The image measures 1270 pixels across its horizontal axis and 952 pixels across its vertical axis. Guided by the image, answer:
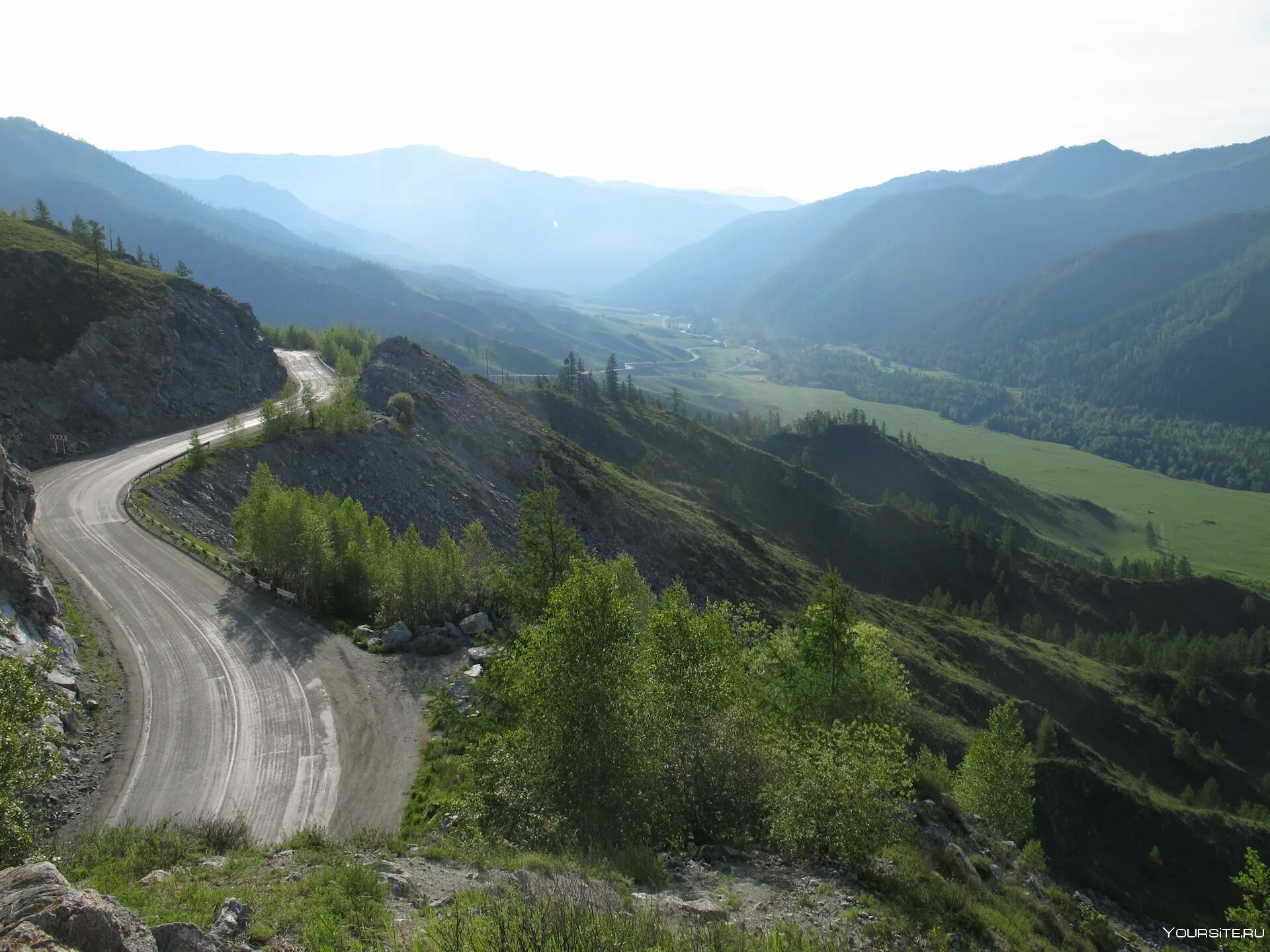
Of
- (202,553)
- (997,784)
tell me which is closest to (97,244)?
(202,553)

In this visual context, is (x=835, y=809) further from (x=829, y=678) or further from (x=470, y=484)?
(x=470, y=484)

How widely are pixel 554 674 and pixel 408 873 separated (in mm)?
6446

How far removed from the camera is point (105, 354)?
82.6m

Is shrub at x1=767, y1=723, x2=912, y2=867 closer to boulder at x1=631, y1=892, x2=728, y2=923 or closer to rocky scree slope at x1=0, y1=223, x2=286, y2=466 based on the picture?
boulder at x1=631, y1=892, x2=728, y2=923

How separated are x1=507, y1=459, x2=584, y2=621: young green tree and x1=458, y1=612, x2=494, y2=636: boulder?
8.09 meters

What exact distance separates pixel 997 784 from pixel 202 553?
60.8m

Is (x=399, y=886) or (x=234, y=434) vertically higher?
(x=234, y=434)

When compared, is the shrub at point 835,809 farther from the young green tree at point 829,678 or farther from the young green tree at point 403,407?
the young green tree at point 403,407

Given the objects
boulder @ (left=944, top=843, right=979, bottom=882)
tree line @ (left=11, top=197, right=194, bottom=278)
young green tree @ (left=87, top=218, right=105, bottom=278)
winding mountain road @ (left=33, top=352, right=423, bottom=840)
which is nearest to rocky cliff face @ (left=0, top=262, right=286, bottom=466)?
young green tree @ (left=87, top=218, right=105, bottom=278)

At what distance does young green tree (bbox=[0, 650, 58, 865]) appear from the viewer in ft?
52.9

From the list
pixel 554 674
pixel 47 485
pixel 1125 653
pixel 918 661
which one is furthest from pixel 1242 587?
pixel 47 485

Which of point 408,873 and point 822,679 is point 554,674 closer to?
point 408,873

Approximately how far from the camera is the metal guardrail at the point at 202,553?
45.3m

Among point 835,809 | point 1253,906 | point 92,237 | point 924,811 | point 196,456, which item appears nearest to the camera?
point 835,809
